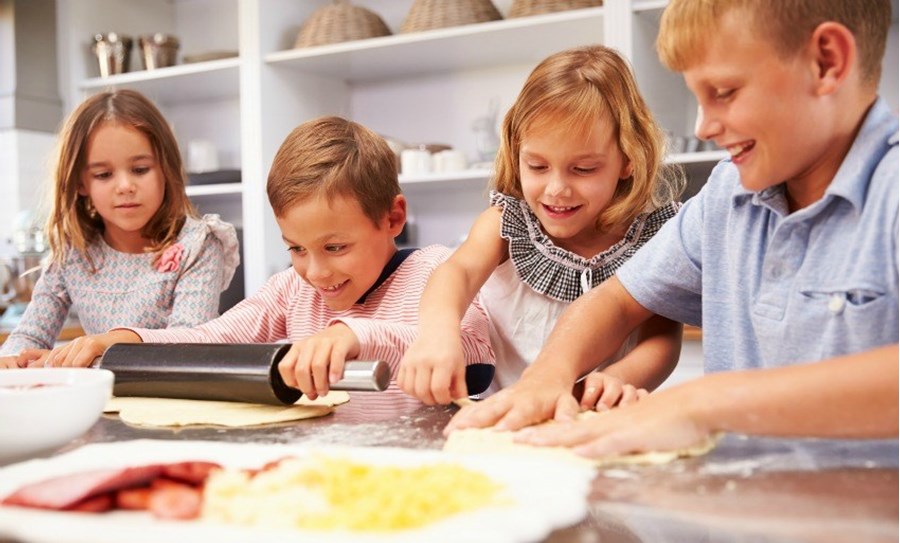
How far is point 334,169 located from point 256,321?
324 mm

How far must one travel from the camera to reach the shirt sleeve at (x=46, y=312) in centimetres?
181

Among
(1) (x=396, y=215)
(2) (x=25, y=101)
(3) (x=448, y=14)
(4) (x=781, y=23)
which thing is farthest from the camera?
(2) (x=25, y=101)

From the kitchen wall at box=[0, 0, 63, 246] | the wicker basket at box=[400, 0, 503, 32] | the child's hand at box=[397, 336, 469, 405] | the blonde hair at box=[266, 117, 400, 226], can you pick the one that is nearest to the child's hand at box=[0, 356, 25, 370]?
the blonde hair at box=[266, 117, 400, 226]

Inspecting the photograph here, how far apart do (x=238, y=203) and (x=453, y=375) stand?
9.26 ft

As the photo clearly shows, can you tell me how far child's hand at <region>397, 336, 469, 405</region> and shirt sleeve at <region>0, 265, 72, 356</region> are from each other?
111 cm

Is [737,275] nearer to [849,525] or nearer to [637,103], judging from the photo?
[637,103]

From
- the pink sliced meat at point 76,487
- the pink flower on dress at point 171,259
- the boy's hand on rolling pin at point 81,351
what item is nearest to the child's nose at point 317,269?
the boy's hand on rolling pin at point 81,351

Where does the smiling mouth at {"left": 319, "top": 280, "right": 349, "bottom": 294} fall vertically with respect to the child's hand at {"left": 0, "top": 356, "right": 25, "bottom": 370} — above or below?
above

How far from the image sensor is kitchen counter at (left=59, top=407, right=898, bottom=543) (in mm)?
524

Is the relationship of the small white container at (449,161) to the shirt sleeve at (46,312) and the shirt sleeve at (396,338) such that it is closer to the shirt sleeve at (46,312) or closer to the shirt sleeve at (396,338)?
the shirt sleeve at (46,312)

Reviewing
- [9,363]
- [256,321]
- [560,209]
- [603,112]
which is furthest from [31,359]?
[603,112]

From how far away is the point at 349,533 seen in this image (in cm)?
49

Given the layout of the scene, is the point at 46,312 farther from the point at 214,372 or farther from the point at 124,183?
the point at 214,372

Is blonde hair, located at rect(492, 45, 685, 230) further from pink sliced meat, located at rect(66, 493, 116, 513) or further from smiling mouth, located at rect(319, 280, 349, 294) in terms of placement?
pink sliced meat, located at rect(66, 493, 116, 513)
